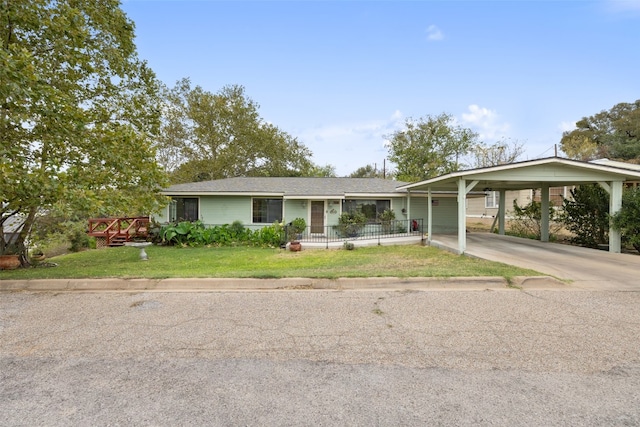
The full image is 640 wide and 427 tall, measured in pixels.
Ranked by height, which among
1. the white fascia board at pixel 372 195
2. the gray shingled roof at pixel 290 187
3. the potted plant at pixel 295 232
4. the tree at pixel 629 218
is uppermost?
the gray shingled roof at pixel 290 187

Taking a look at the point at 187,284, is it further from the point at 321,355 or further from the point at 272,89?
the point at 272,89

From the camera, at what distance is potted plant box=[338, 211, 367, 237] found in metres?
15.1

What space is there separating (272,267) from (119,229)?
1164 cm

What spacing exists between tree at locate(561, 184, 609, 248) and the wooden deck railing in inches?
743

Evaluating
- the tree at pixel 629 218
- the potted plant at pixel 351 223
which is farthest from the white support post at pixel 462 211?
the potted plant at pixel 351 223

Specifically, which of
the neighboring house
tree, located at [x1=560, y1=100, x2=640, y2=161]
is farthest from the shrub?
tree, located at [x1=560, y1=100, x2=640, y2=161]

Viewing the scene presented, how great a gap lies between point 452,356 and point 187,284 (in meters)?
4.85

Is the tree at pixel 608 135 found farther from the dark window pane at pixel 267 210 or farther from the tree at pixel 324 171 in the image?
the dark window pane at pixel 267 210

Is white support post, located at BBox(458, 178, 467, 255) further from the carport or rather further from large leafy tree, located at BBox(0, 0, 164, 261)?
large leafy tree, located at BBox(0, 0, 164, 261)

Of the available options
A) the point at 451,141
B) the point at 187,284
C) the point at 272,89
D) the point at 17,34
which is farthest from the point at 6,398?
the point at 451,141

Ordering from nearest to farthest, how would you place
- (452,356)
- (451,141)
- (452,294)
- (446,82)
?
1. (452,356)
2. (452,294)
3. (446,82)
4. (451,141)

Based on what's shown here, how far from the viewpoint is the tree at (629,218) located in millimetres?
9359

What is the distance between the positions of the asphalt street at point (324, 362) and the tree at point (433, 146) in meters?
29.0

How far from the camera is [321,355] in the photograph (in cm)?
319
